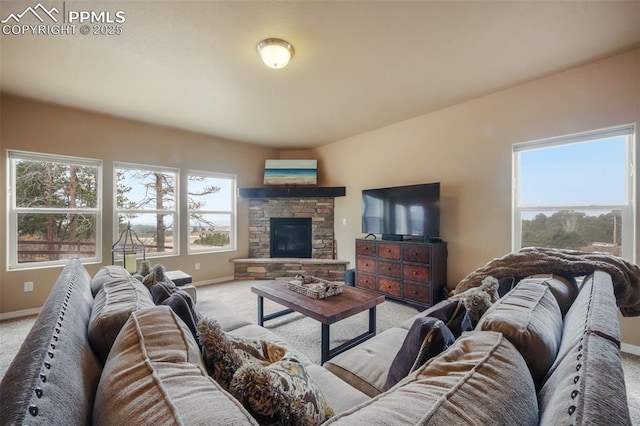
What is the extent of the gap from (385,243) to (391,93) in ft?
6.26

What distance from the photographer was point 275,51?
2.04 metres

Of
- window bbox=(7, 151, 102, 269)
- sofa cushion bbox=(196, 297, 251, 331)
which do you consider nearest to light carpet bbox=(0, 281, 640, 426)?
sofa cushion bbox=(196, 297, 251, 331)

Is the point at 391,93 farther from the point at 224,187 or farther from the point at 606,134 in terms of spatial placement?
the point at 224,187

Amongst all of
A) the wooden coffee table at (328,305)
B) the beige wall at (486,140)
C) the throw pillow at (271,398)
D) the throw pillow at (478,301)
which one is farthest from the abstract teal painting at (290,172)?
the throw pillow at (271,398)

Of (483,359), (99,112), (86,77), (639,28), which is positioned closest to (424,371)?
(483,359)

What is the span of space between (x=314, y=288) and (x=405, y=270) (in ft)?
4.92

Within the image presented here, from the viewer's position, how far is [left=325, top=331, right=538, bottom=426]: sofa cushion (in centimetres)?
53

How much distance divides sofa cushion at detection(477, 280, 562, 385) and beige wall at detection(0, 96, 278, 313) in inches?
173

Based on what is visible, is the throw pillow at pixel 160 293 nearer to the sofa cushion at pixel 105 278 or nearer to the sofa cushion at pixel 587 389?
the sofa cushion at pixel 105 278

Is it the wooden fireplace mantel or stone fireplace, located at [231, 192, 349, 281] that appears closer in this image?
the wooden fireplace mantel

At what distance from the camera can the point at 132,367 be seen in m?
0.63

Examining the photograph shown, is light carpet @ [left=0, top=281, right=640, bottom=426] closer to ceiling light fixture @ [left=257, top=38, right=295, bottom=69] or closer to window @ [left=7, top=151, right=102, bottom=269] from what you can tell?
window @ [left=7, top=151, right=102, bottom=269]

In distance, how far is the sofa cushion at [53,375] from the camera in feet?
1.50

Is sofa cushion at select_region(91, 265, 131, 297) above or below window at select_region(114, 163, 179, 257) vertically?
below
